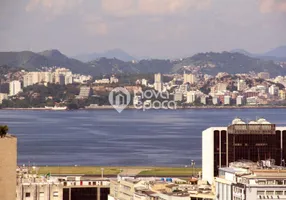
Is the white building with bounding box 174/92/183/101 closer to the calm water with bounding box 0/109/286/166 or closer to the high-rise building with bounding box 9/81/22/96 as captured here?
the high-rise building with bounding box 9/81/22/96

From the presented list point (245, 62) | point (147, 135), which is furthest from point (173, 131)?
point (245, 62)

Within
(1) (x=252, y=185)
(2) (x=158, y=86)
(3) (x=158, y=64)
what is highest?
(3) (x=158, y=64)

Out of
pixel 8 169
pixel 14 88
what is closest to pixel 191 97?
pixel 14 88

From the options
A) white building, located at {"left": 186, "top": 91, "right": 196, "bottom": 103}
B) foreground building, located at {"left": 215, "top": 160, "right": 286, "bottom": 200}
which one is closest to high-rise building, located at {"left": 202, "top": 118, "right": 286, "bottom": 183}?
foreground building, located at {"left": 215, "top": 160, "right": 286, "bottom": 200}

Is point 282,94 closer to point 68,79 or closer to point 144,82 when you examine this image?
point 144,82

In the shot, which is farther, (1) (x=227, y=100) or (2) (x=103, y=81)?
(2) (x=103, y=81)

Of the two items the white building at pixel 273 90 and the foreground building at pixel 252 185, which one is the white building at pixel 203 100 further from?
the foreground building at pixel 252 185
